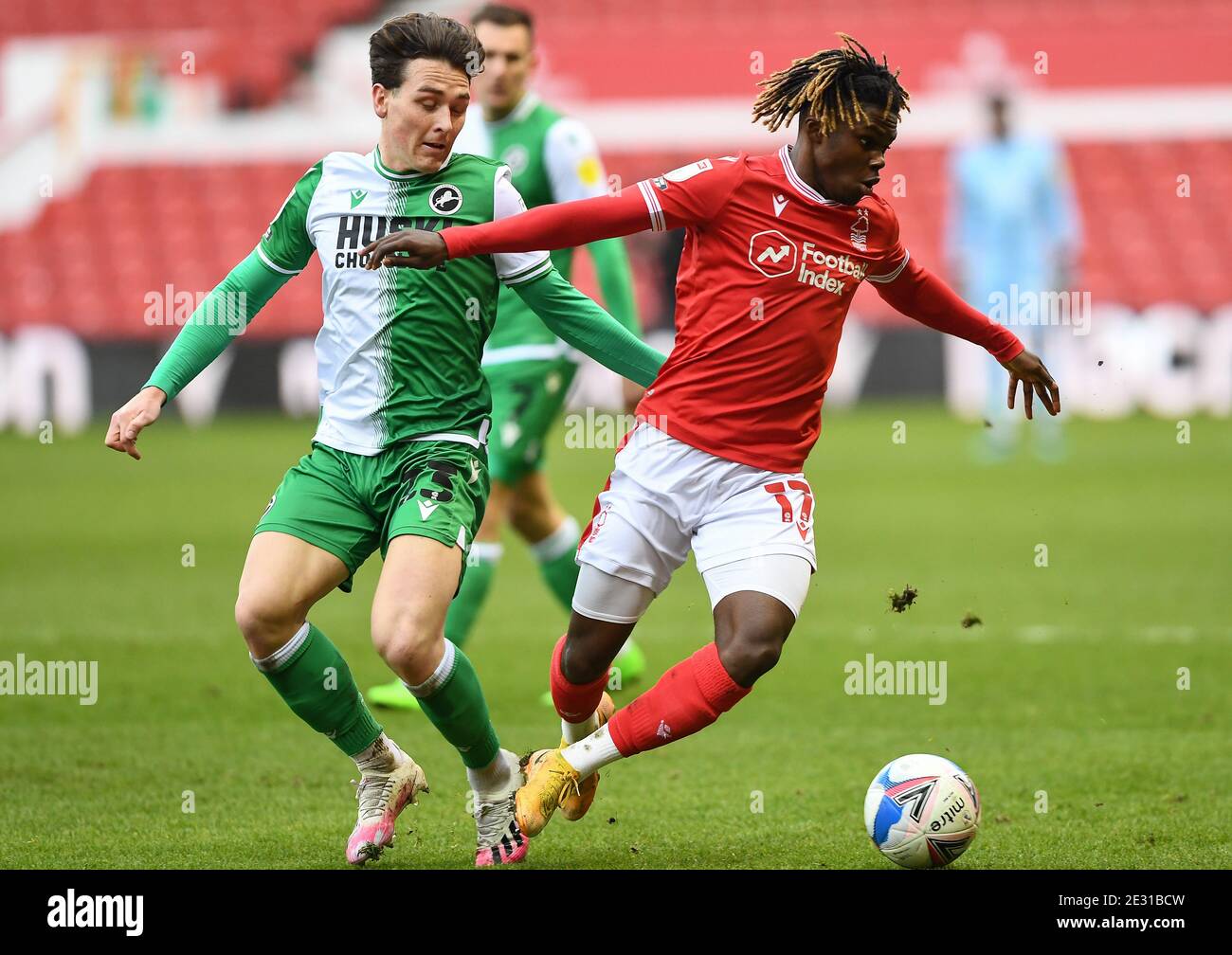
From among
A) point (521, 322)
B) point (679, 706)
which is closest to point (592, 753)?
point (679, 706)

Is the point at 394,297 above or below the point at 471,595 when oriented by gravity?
above

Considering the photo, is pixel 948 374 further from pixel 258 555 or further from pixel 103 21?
pixel 258 555

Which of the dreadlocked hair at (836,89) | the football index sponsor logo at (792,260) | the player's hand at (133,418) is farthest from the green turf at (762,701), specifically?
the dreadlocked hair at (836,89)

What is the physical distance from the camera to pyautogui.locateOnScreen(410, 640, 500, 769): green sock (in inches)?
172

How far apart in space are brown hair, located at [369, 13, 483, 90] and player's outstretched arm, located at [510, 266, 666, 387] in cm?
60

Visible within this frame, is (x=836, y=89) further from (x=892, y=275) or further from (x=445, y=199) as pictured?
(x=445, y=199)

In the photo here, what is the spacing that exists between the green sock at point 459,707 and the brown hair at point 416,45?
151 centimetres

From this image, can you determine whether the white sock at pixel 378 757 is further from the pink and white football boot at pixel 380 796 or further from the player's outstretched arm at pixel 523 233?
the player's outstretched arm at pixel 523 233

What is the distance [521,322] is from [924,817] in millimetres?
3127

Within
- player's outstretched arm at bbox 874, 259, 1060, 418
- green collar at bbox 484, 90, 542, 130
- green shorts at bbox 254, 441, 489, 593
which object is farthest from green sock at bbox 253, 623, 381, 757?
green collar at bbox 484, 90, 542, 130

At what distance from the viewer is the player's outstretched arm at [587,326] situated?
183 inches

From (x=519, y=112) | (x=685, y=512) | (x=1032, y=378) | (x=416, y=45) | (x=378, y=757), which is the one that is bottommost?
(x=378, y=757)
